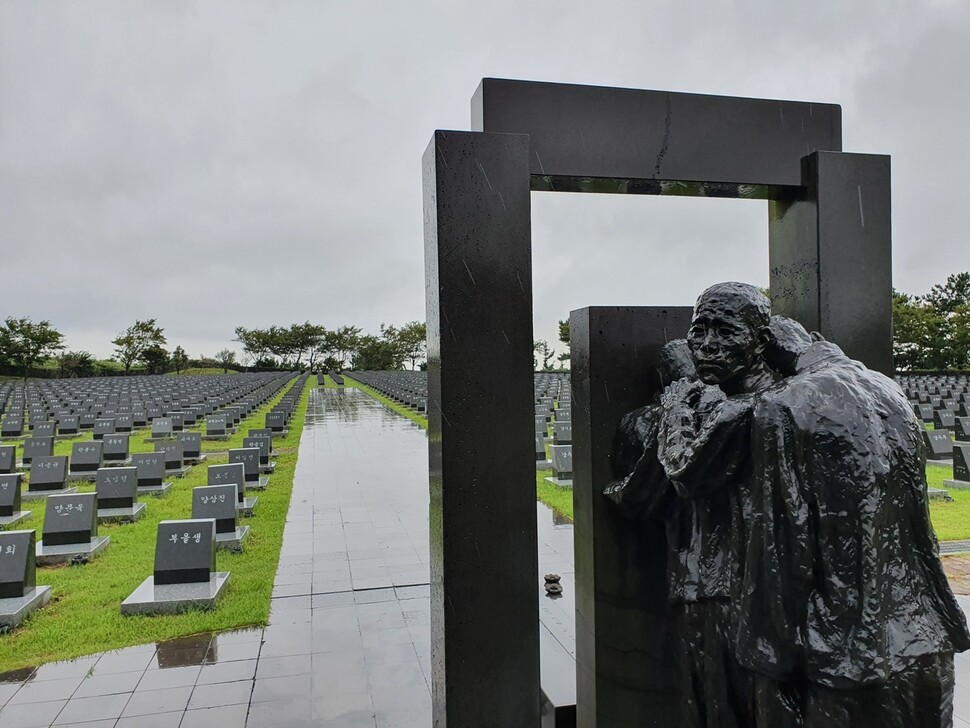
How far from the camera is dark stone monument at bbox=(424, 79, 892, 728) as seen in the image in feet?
8.78

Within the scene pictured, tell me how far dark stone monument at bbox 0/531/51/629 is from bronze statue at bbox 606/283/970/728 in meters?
6.85

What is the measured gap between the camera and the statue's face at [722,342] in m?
2.21

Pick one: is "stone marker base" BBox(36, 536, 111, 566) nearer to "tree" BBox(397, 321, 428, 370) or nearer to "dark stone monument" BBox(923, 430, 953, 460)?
"dark stone monument" BBox(923, 430, 953, 460)

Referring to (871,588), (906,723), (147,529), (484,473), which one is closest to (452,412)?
(484,473)

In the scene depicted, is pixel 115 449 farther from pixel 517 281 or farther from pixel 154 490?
pixel 517 281

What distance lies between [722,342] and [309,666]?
430 centimetres

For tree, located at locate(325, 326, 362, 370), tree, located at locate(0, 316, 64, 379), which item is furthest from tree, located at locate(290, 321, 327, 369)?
tree, located at locate(0, 316, 64, 379)

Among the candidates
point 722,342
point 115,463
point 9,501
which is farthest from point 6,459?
point 722,342

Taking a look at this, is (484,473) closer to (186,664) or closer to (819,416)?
(819,416)

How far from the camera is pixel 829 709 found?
185cm

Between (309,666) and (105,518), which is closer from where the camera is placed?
(309,666)

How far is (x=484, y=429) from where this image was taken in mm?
2711

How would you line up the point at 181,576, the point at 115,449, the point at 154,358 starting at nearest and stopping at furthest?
1. the point at 181,576
2. the point at 115,449
3. the point at 154,358

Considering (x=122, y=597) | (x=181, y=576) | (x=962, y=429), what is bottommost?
(x=122, y=597)
